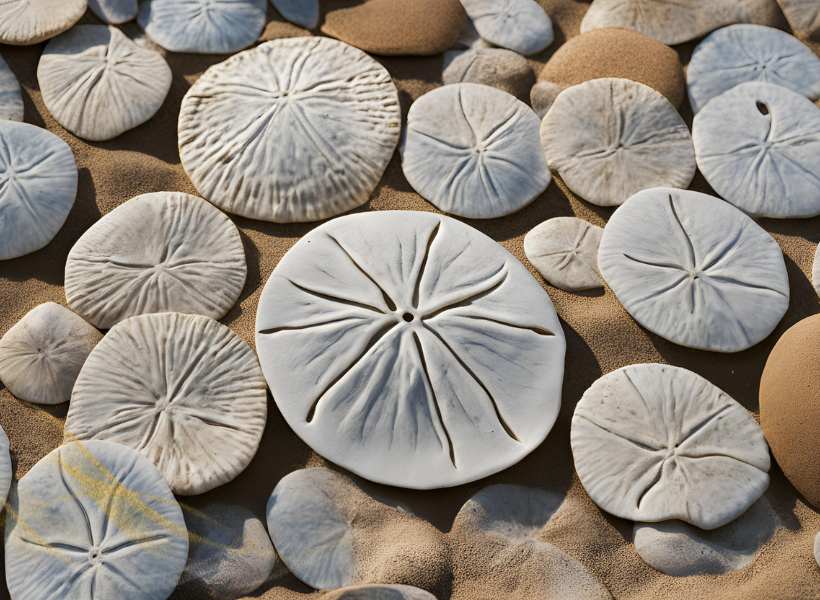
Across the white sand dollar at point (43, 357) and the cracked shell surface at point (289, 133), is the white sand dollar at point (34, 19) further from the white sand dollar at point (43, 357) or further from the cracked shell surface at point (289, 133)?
the white sand dollar at point (43, 357)

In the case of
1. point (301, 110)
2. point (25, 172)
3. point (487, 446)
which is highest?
point (301, 110)

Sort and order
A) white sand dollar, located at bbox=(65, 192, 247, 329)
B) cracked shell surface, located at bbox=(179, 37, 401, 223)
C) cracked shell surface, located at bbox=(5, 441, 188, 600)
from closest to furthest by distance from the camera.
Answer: cracked shell surface, located at bbox=(5, 441, 188, 600) < white sand dollar, located at bbox=(65, 192, 247, 329) < cracked shell surface, located at bbox=(179, 37, 401, 223)

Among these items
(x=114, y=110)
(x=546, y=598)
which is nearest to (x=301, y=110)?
(x=114, y=110)

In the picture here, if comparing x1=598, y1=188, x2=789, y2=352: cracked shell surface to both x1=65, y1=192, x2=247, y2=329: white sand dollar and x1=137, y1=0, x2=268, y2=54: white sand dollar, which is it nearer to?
x1=65, y1=192, x2=247, y2=329: white sand dollar

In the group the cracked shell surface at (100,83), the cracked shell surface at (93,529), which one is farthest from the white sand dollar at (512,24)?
the cracked shell surface at (93,529)

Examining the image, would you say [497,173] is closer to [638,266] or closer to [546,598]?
[638,266]

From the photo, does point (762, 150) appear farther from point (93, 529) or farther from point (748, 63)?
point (93, 529)

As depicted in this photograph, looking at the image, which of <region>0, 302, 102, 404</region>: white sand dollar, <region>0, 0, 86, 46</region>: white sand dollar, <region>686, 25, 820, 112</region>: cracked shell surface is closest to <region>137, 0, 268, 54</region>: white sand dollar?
<region>0, 0, 86, 46</region>: white sand dollar
